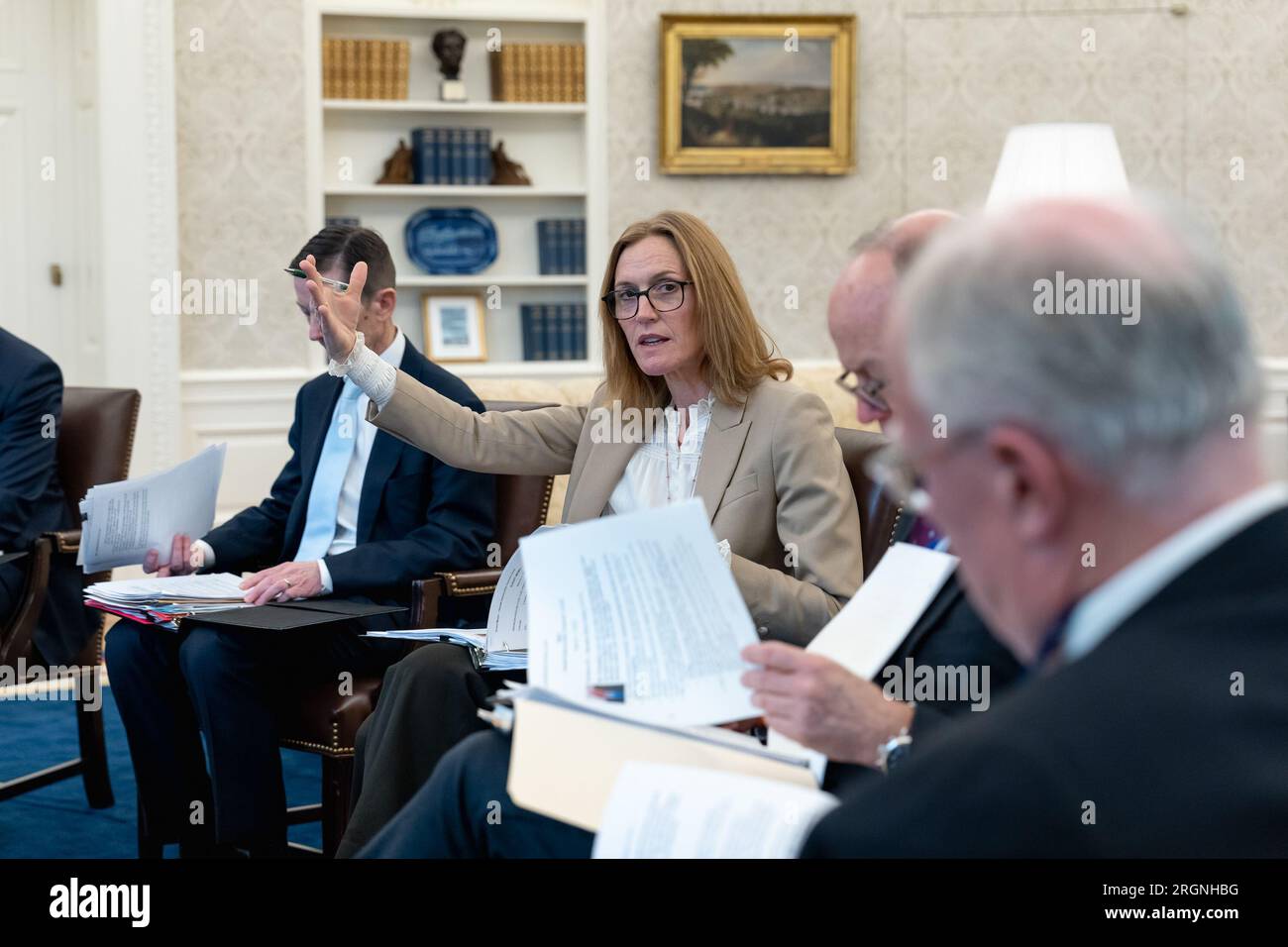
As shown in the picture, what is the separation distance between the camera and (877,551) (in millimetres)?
2557

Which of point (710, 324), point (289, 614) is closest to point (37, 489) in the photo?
point (289, 614)

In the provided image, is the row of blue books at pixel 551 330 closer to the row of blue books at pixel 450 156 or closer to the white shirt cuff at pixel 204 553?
the row of blue books at pixel 450 156

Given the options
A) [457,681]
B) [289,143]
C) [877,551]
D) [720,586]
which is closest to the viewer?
[720,586]

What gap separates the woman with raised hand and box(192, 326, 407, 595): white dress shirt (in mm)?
272

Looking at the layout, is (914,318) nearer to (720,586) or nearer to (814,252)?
(720,586)

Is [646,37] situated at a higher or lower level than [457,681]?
higher

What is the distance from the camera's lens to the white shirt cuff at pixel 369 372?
263cm

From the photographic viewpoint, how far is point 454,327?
6.13 m

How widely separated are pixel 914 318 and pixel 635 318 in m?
1.78

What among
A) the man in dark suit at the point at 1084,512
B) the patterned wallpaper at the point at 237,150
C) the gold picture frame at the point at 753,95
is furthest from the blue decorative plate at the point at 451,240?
the man in dark suit at the point at 1084,512

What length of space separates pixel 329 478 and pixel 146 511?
388mm

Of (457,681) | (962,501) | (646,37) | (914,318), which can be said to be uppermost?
(646,37)

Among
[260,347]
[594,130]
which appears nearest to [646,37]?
[594,130]

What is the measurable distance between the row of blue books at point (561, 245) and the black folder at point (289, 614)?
11.8ft
